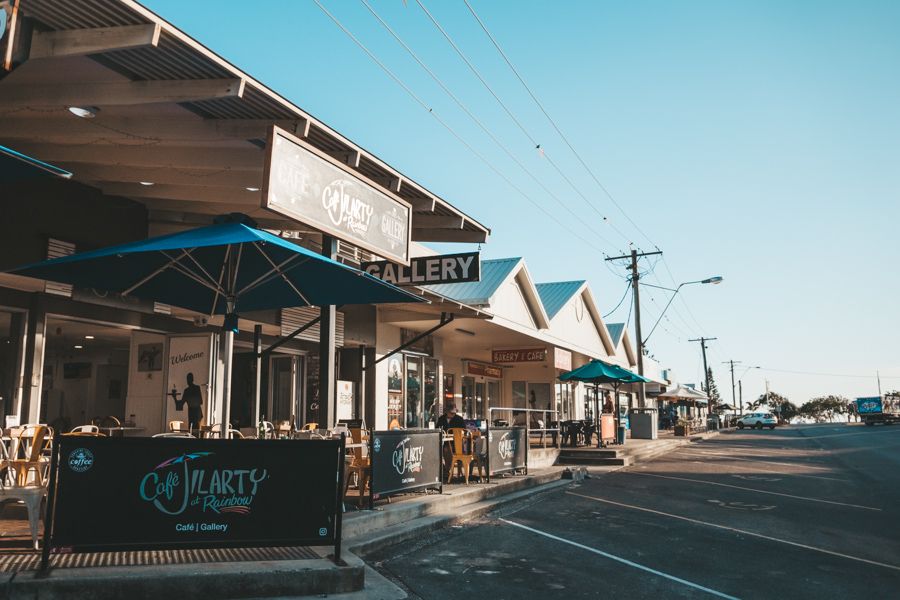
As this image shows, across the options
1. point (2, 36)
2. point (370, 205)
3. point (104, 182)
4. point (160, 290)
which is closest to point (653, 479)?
point (370, 205)

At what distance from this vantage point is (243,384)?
1462cm

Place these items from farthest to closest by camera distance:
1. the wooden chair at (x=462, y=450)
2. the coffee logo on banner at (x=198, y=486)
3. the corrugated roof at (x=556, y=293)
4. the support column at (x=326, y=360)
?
the corrugated roof at (x=556, y=293) < the wooden chair at (x=462, y=450) < the support column at (x=326, y=360) < the coffee logo on banner at (x=198, y=486)

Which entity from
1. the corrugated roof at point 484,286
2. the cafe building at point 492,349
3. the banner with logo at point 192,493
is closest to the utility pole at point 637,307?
the cafe building at point 492,349

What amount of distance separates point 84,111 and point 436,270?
5.65 m

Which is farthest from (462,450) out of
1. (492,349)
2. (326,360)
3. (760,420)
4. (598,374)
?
(760,420)

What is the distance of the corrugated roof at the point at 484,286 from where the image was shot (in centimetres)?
1744

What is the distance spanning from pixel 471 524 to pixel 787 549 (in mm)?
3805

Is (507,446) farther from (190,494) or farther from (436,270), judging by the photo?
(190,494)

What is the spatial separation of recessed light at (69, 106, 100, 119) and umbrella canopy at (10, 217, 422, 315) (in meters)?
1.39

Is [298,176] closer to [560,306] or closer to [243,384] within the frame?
[243,384]

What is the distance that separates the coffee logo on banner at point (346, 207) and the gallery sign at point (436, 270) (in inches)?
110

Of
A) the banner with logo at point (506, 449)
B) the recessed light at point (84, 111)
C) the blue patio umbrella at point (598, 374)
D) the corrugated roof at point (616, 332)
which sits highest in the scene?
the corrugated roof at point (616, 332)

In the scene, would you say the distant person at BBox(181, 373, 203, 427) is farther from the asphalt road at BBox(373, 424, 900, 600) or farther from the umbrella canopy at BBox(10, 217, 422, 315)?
the asphalt road at BBox(373, 424, 900, 600)

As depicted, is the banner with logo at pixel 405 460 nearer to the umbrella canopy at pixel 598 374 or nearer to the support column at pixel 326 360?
Result: the support column at pixel 326 360
